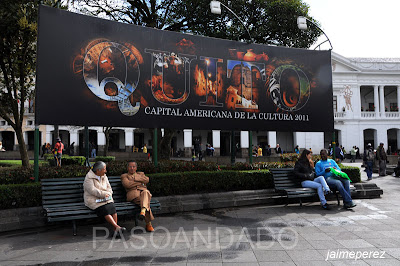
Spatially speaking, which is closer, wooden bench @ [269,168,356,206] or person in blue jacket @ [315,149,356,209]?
person in blue jacket @ [315,149,356,209]

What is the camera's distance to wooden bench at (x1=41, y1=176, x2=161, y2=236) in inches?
199

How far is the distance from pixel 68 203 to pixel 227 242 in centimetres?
294

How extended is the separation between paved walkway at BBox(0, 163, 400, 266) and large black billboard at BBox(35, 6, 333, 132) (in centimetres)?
264

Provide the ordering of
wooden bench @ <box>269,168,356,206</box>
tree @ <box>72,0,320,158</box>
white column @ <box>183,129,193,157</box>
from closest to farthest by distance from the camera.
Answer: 1. wooden bench @ <box>269,168,356,206</box>
2. tree @ <box>72,0,320,158</box>
3. white column @ <box>183,129,193,157</box>

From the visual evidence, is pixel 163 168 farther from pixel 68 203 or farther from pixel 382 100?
pixel 382 100

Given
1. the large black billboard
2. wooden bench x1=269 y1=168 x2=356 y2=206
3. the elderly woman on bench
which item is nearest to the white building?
the large black billboard

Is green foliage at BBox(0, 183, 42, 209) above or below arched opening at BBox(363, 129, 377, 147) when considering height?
below

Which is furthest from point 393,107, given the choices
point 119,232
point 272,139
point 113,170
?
point 119,232

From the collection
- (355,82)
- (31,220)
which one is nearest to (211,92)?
(31,220)

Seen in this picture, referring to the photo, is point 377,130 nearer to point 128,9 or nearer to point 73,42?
point 128,9

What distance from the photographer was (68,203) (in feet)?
18.2

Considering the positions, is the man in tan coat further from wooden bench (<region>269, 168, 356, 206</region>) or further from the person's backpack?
the person's backpack

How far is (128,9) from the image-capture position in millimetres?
13906

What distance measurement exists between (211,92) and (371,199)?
523 cm
